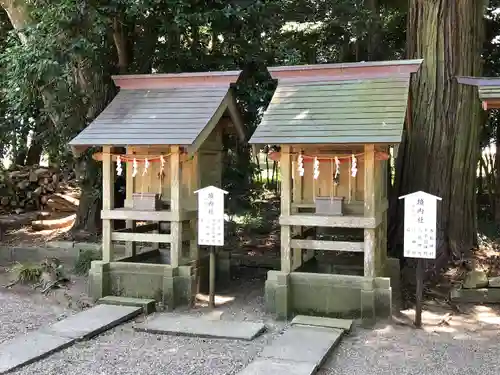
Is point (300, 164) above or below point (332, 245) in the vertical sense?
above

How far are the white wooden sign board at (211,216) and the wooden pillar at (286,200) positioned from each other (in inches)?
31.6

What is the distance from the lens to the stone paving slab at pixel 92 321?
5.98 m

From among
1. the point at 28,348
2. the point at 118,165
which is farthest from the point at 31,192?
the point at 28,348

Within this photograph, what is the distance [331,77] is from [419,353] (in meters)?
3.55

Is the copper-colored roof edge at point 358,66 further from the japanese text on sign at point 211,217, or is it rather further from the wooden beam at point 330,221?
the wooden beam at point 330,221

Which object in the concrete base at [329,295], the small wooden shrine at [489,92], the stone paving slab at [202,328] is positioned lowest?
the stone paving slab at [202,328]

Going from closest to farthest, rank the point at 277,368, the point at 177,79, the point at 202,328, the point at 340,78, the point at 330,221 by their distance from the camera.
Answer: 1. the point at 277,368
2. the point at 202,328
3. the point at 330,221
4. the point at 340,78
5. the point at 177,79

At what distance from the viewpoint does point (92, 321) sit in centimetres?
636

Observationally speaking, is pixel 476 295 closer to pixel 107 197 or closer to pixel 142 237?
pixel 142 237

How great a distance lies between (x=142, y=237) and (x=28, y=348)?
7.33 feet

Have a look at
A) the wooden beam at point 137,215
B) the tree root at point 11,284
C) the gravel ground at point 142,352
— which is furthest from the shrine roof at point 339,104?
the tree root at point 11,284

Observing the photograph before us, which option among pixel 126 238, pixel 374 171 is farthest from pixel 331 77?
pixel 126 238

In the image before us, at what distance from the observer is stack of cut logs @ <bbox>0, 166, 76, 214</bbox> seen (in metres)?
14.0

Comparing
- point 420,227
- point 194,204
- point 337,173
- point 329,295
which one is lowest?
point 329,295
